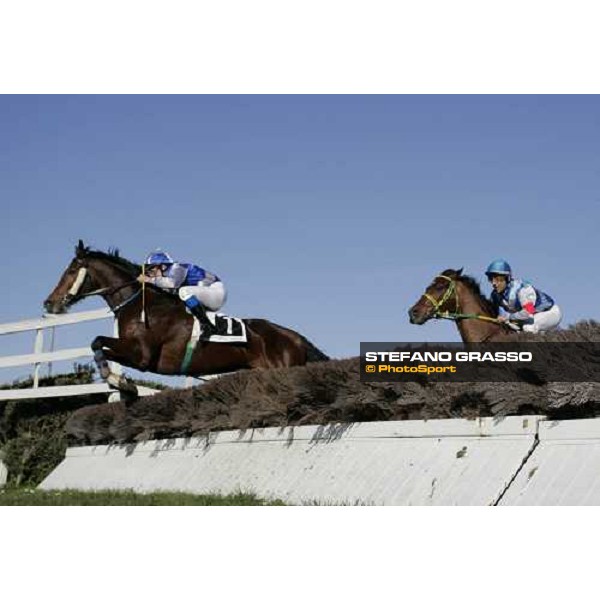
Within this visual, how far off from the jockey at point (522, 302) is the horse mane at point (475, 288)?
0.12 meters

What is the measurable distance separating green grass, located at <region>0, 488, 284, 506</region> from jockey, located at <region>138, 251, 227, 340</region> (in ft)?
10.2

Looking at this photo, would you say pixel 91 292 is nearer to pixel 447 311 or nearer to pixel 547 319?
pixel 447 311

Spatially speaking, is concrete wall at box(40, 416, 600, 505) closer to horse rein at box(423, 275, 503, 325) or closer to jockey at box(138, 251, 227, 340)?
jockey at box(138, 251, 227, 340)

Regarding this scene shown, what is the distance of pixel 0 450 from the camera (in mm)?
11883

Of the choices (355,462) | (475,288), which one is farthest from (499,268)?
(355,462)

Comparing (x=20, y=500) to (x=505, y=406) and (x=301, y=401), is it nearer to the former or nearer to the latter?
(x=301, y=401)

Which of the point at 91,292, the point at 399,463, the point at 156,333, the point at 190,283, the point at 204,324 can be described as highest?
the point at 190,283

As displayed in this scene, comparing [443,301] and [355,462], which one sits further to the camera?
[443,301]

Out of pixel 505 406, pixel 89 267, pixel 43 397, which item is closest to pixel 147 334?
pixel 89 267

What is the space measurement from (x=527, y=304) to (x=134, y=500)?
4.81 m

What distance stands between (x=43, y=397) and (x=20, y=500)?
470 centimetres

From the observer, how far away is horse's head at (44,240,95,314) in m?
10.9

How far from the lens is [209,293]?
11047 mm

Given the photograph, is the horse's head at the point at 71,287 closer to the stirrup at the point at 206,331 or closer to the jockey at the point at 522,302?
the stirrup at the point at 206,331
